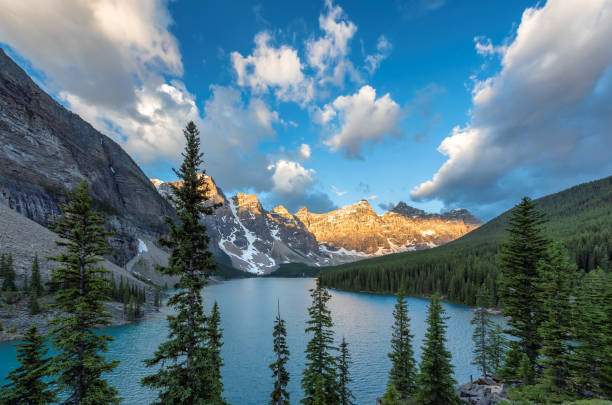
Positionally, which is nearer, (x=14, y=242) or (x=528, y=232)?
(x=528, y=232)

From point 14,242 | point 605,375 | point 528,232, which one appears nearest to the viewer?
point 605,375

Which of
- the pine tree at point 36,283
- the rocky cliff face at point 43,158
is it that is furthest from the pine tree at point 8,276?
the rocky cliff face at point 43,158

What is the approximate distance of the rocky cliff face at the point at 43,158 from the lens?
341 feet

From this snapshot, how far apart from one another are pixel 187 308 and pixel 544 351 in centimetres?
2268

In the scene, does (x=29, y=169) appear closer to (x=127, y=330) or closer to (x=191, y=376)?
(x=127, y=330)

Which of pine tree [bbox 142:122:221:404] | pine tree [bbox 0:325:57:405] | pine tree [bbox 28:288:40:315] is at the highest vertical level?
pine tree [bbox 142:122:221:404]

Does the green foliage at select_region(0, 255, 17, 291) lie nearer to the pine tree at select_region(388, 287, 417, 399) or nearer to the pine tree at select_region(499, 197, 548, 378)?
the pine tree at select_region(388, 287, 417, 399)

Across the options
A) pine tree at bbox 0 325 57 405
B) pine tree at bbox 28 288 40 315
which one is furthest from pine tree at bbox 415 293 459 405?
pine tree at bbox 28 288 40 315

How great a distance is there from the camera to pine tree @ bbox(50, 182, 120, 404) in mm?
13352

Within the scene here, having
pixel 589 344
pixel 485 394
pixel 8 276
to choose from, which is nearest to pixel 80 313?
pixel 589 344

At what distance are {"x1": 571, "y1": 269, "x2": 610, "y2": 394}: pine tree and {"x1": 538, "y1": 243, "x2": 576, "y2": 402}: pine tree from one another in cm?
47

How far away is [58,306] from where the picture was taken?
45.0 ft

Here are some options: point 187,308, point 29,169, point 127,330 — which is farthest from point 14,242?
point 187,308

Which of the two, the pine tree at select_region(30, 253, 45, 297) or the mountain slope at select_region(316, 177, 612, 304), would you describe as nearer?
the pine tree at select_region(30, 253, 45, 297)
